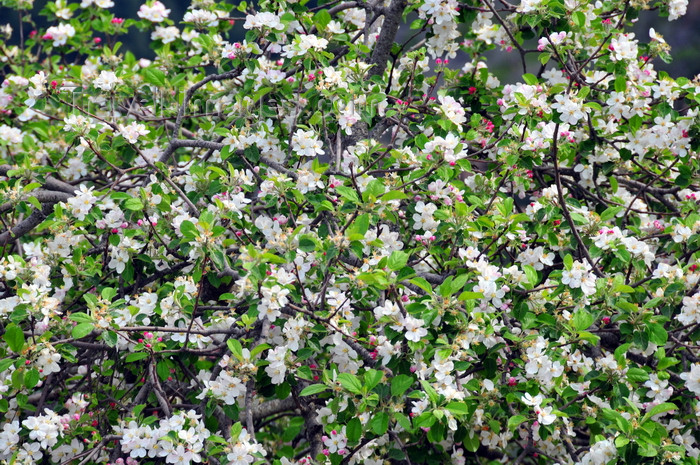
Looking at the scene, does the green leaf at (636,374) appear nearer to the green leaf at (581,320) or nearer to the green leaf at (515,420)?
the green leaf at (581,320)

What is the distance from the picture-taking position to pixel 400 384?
247 centimetres

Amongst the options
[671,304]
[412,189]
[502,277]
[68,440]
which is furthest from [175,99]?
[671,304]

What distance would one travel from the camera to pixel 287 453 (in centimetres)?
306

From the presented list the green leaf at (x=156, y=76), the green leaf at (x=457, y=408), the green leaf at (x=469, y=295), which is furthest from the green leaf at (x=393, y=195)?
the green leaf at (x=156, y=76)

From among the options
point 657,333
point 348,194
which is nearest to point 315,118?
point 348,194

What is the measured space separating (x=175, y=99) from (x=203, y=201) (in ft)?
3.48

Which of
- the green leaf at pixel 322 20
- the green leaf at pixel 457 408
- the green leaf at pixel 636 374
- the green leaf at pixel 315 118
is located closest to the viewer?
the green leaf at pixel 457 408

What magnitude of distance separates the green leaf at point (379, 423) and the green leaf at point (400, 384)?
72 mm

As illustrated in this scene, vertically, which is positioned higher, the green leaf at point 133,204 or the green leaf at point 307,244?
the green leaf at point 307,244

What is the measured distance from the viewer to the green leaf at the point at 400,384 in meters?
2.45

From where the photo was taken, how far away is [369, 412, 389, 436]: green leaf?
241 cm

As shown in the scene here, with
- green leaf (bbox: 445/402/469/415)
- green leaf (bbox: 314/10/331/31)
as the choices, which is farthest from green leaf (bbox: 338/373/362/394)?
green leaf (bbox: 314/10/331/31)

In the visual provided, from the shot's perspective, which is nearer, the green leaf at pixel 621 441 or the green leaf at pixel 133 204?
the green leaf at pixel 621 441

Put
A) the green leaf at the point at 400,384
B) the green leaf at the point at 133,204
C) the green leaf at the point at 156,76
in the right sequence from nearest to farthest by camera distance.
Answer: the green leaf at the point at 400,384 → the green leaf at the point at 133,204 → the green leaf at the point at 156,76
